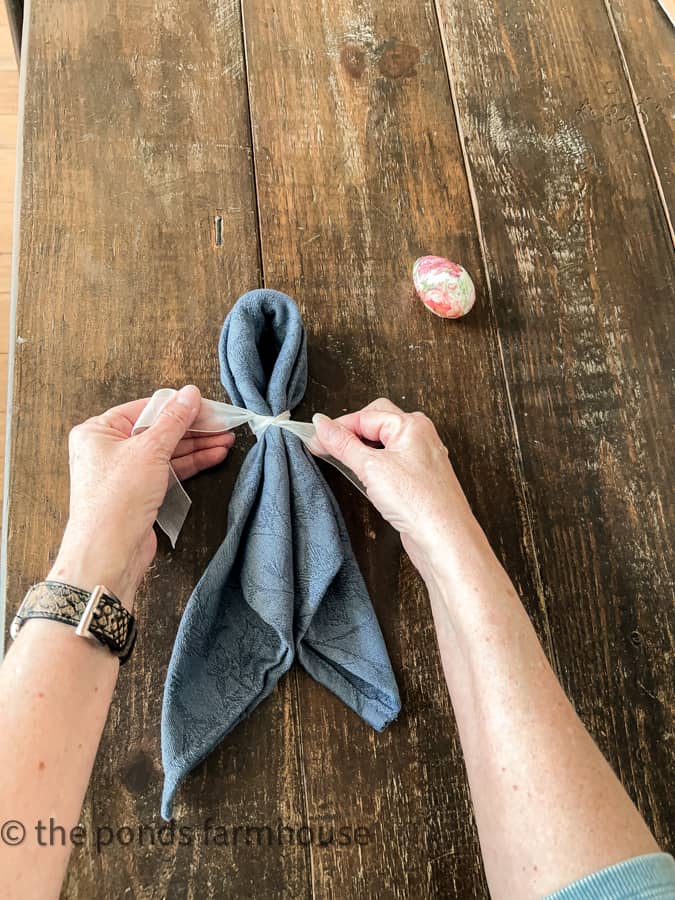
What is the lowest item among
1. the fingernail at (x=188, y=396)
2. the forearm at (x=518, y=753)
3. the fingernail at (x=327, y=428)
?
the forearm at (x=518, y=753)

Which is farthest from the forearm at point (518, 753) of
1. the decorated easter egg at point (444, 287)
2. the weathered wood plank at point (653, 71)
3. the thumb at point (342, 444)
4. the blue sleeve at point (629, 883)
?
the weathered wood plank at point (653, 71)

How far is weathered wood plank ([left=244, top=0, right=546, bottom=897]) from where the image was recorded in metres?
0.69

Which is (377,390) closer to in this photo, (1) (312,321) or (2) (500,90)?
(1) (312,321)

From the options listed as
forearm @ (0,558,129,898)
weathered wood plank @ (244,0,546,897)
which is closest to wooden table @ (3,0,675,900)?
weathered wood plank @ (244,0,546,897)

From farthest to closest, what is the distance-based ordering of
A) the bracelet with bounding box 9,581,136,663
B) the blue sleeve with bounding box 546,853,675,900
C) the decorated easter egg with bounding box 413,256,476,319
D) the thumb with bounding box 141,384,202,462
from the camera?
the decorated easter egg with bounding box 413,256,476,319 < the thumb with bounding box 141,384,202,462 < the bracelet with bounding box 9,581,136,663 < the blue sleeve with bounding box 546,853,675,900

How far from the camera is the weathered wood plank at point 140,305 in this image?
674mm

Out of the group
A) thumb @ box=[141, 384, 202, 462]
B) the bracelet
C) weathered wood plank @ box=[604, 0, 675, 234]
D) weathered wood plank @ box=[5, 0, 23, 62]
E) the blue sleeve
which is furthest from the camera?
weathered wood plank @ box=[5, 0, 23, 62]

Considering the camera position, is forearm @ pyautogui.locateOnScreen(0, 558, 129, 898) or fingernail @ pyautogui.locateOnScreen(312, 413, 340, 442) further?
fingernail @ pyautogui.locateOnScreen(312, 413, 340, 442)

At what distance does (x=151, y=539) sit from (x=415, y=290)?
463 millimetres

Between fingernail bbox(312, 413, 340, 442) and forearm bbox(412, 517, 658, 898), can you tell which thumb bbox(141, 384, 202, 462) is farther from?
forearm bbox(412, 517, 658, 898)

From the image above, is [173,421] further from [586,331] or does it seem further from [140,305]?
[586,331]

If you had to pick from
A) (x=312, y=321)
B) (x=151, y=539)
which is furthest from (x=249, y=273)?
(x=151, y=539)

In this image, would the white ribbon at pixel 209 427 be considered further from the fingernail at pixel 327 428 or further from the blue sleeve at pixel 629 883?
the blue sleeve at pixel 629 883

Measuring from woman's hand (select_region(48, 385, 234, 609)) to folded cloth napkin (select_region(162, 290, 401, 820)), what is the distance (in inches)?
3.0
